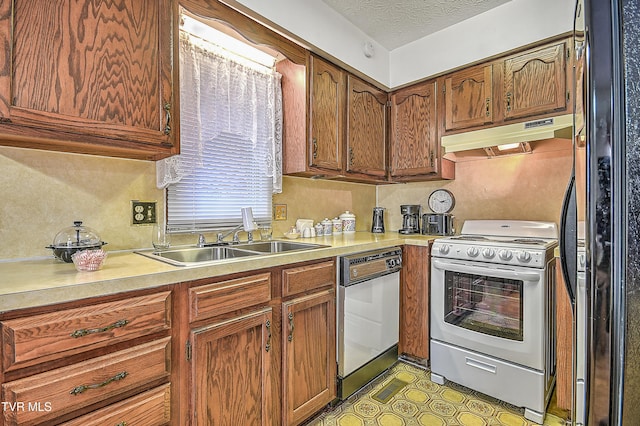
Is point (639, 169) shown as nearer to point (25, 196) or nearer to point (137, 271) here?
point (137, 271)

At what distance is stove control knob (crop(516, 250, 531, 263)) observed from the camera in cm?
181

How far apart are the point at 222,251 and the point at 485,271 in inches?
62.7

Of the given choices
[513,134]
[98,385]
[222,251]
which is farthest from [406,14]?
[98,385]

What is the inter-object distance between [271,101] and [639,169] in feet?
6.62

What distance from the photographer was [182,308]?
120 cm

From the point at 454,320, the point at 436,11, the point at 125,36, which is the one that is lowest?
the point at 454,320

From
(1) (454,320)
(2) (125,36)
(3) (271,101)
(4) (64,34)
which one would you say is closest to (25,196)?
(4) (64,34)

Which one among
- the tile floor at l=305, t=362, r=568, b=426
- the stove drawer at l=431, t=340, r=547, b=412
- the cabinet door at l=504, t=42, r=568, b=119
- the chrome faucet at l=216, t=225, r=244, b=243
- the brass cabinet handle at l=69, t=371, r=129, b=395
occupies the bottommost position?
the tile floor at l=305, t=362, r=568, b=426

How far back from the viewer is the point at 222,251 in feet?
6.10

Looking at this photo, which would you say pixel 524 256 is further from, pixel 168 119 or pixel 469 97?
pixel 168 119

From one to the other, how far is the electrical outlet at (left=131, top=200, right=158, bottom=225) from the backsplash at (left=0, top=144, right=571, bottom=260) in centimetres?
2

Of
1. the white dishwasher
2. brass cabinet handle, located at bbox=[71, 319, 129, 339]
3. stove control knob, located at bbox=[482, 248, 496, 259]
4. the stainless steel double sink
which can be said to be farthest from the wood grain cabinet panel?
brass cabinet handle, located at bbox=[71, 319, 129, 339]

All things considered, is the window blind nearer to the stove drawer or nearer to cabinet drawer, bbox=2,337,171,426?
cabinet drawer, bbox=2,337,171,426

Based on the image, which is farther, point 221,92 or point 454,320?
point 454,320
